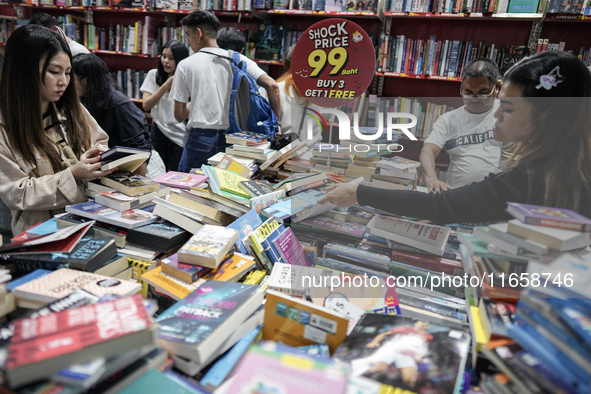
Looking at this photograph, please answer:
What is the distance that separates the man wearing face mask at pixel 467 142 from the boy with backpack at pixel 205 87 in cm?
207

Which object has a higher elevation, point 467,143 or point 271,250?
point 467,143

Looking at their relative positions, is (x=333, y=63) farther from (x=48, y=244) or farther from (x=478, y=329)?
(x=48, y=244)

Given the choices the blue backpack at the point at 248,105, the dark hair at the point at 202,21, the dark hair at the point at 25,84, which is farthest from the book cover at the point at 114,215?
the dark hair at the point at 202,21

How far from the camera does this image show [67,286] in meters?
0.90

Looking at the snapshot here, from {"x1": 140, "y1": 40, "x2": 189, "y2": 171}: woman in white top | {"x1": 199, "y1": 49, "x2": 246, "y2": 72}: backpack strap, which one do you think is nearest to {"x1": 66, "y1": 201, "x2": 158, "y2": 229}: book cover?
{"x1": 199, "y1": 49, "x2": 246, "y2": 72}: backpack strap

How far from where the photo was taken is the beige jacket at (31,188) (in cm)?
142

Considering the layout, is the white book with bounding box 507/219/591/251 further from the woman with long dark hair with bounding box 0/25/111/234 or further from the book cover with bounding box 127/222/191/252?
the woman with long dark hair with bounding box 0/25/111/234

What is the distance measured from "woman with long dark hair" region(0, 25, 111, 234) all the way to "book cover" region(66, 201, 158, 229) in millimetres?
156

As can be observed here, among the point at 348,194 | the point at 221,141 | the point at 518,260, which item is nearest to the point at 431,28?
the point at 221,141

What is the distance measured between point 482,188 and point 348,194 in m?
0.40

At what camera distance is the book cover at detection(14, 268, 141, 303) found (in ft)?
2.83

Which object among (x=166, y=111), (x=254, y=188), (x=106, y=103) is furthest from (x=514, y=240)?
(x=166, y=111)

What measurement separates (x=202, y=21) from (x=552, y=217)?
8.98ft

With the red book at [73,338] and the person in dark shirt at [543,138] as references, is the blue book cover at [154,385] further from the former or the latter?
the person in dark shirt at [543,138]
